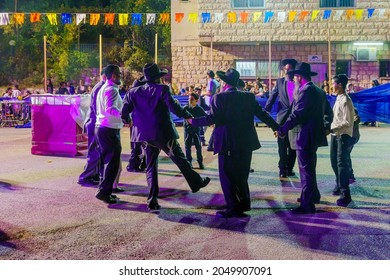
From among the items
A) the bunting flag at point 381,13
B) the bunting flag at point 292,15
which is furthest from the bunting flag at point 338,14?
the bunting flag at point 292,15

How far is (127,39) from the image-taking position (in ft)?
120

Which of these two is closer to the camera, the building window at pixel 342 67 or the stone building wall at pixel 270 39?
the stone building wall at pixel 270 39

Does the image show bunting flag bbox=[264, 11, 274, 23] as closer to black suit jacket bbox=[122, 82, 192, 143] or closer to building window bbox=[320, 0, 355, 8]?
building window bbox=[320, 0, 355, 8]

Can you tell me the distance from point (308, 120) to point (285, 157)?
2953mm

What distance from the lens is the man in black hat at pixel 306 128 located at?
7297mm

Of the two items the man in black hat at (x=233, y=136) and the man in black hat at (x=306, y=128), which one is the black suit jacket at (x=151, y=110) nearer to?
the man in black hat at (x=233, y=136)

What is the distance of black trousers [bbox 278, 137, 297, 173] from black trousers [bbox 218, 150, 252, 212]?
283 cm

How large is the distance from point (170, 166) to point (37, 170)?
2.55 m

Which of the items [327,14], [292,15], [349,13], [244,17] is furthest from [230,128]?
[349,13]

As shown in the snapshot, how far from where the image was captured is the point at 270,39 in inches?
992

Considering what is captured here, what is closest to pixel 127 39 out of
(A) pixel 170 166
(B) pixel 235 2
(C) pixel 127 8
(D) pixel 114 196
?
(C) pixel 127 8

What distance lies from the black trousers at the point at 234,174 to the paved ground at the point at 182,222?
0.29 meters

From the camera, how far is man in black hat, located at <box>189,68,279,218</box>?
7176mm

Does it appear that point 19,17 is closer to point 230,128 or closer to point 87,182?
point 87,182
